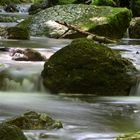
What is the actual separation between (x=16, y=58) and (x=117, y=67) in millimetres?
2604

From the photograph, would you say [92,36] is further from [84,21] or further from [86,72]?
[86,72]

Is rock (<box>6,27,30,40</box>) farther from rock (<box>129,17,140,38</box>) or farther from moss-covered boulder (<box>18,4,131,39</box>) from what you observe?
rock (<box>129,17,140,38</box>)

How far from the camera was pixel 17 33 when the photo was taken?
1584cm

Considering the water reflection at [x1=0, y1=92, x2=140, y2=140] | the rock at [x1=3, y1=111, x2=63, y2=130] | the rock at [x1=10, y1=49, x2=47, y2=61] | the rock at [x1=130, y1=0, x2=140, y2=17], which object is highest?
the rock at [x1=130, y1=0, x2=140, y2=17]

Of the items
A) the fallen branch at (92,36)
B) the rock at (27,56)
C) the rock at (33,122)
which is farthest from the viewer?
the fallen branch at (92,36)

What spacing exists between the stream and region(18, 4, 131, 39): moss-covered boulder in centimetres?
554

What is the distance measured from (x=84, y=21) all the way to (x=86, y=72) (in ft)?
26.1

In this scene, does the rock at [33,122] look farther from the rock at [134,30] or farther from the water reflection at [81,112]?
the rock at [134,30]

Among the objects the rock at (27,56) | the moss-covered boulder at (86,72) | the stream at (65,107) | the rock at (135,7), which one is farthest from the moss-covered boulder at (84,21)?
the moss-covered boulder at (86,72)

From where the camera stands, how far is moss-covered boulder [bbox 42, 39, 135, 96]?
8.73 metres

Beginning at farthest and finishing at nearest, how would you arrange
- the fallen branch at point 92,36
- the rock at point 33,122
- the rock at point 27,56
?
the fallen branch at point 92,36
the rock at point 27,56
the rock at point 33,122

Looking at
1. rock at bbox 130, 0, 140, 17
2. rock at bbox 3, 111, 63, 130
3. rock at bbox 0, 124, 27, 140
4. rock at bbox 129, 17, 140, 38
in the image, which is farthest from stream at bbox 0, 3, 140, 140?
rock at bbox 130, 0, 140, 17

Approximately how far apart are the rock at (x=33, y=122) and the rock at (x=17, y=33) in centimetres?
991

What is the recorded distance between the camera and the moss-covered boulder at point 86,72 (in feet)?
28.7
